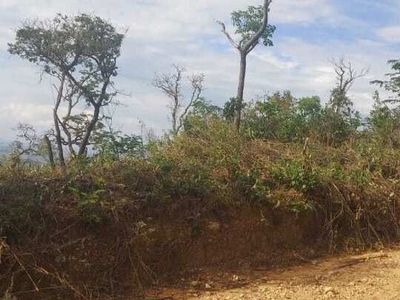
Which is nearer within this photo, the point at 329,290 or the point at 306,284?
the point at 329,290

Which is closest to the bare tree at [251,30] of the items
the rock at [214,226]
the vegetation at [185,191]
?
the vegetation at [185,191]

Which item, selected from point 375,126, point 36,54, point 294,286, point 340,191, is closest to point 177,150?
point 340,191

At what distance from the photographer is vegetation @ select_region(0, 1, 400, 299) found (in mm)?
4891

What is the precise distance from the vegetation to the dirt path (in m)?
0.48

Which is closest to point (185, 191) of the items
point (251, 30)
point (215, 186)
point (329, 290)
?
point (215, 186)

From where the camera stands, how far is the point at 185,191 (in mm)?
6059

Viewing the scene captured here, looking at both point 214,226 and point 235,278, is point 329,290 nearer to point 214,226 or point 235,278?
point 235,278

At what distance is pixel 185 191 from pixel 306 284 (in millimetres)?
1732

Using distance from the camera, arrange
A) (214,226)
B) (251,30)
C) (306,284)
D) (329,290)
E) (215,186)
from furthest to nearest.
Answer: (251,30), (215,186), (214,226), (306,284), (329,290)

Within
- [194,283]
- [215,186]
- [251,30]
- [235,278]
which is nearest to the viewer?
[194,283]

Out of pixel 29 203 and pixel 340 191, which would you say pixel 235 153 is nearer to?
pixel 340 191

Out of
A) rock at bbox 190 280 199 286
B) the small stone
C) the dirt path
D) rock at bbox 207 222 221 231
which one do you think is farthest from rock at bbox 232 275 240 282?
the small stone

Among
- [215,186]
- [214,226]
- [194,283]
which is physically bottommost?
[194,283]

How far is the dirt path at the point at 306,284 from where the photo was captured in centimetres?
516
